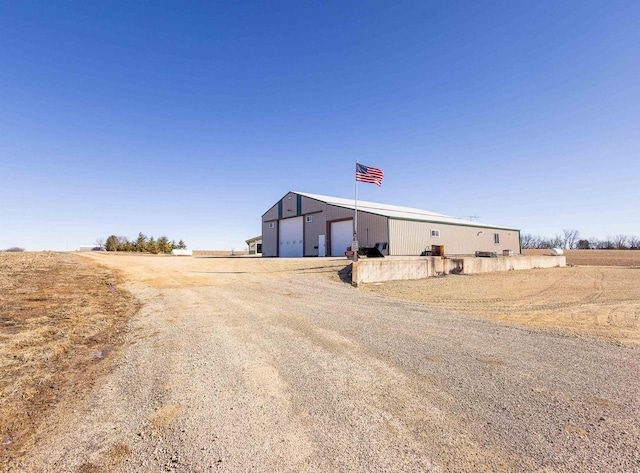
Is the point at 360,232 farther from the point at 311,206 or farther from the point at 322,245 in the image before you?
the point at 311,206

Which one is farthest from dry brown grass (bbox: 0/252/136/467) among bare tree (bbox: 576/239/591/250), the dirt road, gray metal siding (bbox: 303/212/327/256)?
bare tree (bbox: 576/239/591/250)

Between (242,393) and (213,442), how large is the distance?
97 cm

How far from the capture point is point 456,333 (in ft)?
22.2

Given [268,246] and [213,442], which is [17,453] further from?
[268,246]

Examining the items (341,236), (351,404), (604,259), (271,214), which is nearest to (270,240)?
(271,214)

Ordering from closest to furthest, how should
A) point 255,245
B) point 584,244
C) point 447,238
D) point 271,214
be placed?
point 447,238 < point 271,214 < point 255,245 < point 584,244

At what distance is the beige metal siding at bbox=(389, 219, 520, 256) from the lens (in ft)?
86.7

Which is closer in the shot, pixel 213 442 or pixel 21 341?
pixel 213 442

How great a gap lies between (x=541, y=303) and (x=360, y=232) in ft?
56.4

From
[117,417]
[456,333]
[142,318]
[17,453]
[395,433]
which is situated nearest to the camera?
[17,453]

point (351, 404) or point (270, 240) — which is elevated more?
point (270, 240)

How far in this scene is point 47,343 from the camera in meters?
5.59

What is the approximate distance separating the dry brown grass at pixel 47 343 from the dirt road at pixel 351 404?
11.6 inches

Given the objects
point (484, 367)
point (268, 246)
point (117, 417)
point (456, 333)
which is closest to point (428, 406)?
point (484, 367)
